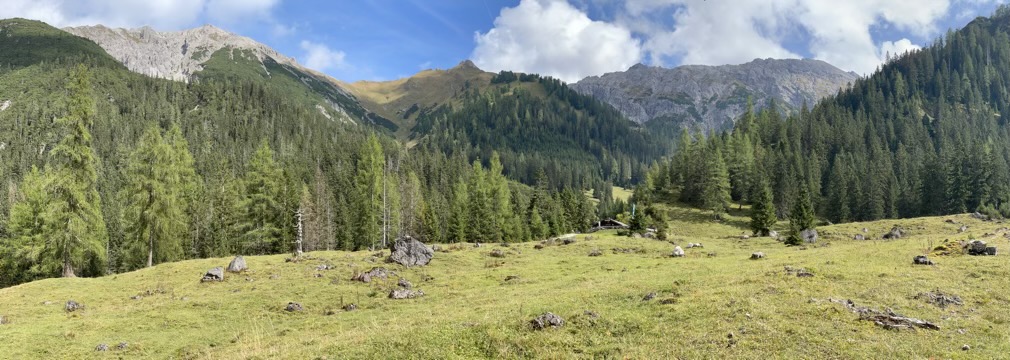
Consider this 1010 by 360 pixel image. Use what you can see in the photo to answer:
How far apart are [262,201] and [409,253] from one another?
36.5 m

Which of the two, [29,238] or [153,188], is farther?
[29,238]

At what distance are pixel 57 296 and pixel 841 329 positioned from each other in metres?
51.1

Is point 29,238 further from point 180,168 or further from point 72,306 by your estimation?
point 72,306

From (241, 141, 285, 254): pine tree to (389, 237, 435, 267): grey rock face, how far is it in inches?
1294

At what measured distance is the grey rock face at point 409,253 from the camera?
47.1 meters

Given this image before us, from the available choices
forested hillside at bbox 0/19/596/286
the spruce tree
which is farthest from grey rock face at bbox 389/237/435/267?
the spruce tree

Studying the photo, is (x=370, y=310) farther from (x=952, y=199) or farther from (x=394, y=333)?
(x=952, y=199)

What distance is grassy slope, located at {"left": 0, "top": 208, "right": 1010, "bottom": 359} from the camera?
16.2 m

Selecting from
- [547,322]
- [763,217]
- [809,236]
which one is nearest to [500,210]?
[763,217]

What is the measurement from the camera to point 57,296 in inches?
1454

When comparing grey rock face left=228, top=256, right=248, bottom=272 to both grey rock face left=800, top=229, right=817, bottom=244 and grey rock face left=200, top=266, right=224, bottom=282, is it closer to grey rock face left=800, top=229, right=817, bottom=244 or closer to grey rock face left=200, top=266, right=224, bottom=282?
grey rock face left=200, top=266, right=224, bottom=282

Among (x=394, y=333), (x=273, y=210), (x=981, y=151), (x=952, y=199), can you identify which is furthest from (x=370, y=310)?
(x=981, y=151)

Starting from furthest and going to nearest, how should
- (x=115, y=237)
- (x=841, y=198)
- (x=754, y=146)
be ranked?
(x=754, y=146)
(x=841, y=198)
(x=115, y=237)

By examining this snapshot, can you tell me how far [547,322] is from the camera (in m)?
19.2
